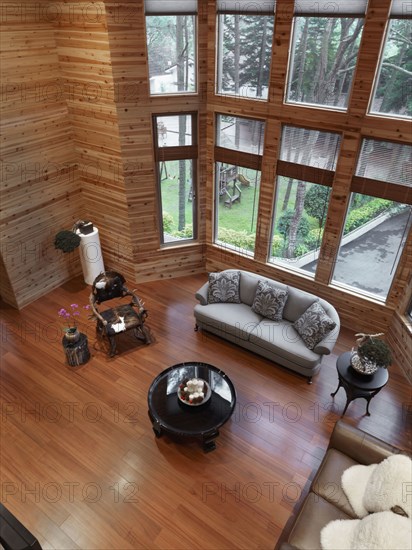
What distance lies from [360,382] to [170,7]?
5.43 metres

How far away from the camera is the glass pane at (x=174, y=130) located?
6.07 metres

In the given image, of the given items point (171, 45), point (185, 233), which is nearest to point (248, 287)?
point (185, 233)

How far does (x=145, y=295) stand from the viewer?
6.91 metres

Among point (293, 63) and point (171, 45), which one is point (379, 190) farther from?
point (171, 45)

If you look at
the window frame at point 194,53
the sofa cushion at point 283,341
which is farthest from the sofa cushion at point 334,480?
the window frame at point 194,53

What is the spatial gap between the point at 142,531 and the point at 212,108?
5522 mm

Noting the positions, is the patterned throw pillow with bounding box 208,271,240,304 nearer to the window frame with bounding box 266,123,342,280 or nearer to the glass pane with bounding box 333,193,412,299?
the window frame with bounding box 266,123,342,280

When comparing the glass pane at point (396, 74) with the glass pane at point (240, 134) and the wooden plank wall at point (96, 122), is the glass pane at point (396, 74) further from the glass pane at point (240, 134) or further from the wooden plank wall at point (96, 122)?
the wooden plank wall at point (96, 122)

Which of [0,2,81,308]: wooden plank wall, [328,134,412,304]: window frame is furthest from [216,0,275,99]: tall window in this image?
[0,2,81,308]: wooden plank wall

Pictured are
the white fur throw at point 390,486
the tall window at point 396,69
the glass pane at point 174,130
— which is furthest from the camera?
the glass pane at point 174,130

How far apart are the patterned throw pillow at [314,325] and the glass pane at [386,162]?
1.88 m

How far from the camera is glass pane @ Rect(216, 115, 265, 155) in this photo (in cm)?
590

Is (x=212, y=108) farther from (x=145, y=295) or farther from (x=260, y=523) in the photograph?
(x=260, y=523)

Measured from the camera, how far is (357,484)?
3598 mm
